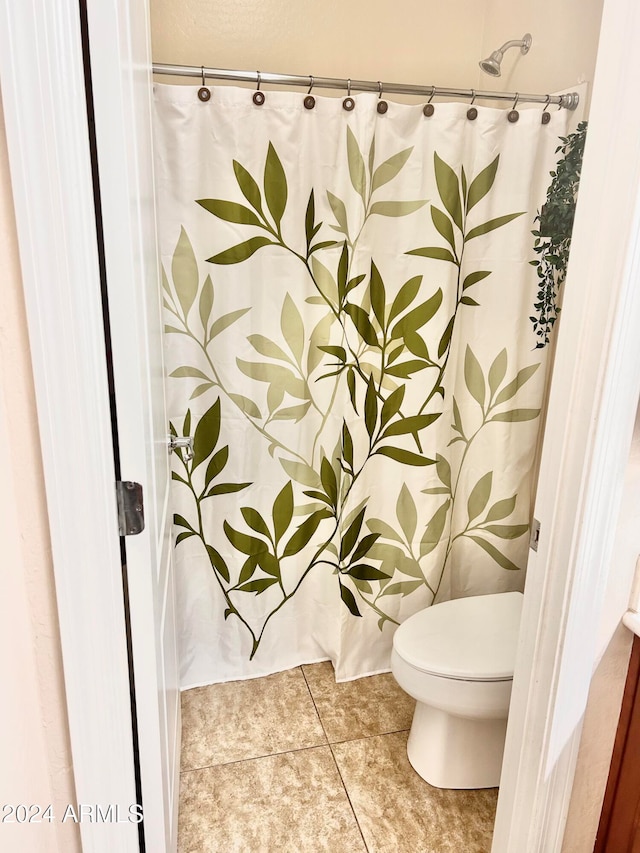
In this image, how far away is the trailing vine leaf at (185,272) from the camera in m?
1.72

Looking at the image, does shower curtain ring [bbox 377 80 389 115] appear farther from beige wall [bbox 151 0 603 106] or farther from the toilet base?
the toilet base

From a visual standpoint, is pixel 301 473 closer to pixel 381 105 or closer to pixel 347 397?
pixel 347 397

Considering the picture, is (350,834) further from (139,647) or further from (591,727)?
(139,647)

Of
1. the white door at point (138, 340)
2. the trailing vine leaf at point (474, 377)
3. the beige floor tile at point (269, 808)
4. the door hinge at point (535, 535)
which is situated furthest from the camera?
the trailing vine leaf at point (474, 377)

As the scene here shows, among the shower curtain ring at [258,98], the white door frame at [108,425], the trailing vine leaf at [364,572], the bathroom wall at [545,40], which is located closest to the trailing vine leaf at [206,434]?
the trailing vine leaf at [364,572]

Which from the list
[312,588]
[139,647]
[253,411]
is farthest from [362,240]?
[139,647]

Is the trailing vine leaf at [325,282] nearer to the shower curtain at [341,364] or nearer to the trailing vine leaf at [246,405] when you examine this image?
the shower curtain at [341,364]

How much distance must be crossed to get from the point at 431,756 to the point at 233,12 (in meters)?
2.24

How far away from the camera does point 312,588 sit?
2.12 m

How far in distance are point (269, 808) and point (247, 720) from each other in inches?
13.0

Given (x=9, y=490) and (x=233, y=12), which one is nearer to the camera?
(x=9, y=490)

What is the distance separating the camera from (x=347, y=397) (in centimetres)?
192

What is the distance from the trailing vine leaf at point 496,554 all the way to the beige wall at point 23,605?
1.57 m

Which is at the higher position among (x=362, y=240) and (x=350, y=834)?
(x=362, y=240)
